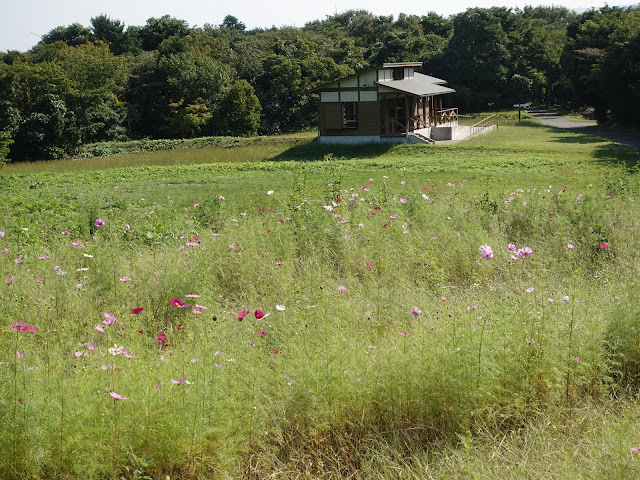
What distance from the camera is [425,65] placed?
52031 millimetres

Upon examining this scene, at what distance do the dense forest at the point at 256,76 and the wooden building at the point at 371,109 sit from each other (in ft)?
13.7

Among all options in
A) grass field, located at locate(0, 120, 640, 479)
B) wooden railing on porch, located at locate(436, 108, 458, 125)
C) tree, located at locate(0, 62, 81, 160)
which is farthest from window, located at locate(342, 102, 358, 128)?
grass field, located at locate(0, 120, 640, 479)

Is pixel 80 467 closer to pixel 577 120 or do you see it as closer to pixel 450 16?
pixel 577 120

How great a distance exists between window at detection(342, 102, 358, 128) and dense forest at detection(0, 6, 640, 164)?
12.8ft

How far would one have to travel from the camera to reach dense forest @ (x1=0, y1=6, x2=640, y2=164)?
34.3 m

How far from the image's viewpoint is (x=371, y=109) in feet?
104

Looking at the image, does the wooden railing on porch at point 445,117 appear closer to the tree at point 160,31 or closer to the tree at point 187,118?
the tree at point 187,118

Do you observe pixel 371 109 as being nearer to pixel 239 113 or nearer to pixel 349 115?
pixel 349 115

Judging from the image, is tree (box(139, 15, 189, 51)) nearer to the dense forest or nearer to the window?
the dense forest

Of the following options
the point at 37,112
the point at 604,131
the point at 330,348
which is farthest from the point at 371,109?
the point at 330,348

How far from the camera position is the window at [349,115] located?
32.4 metres

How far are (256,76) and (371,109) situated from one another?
1747cm

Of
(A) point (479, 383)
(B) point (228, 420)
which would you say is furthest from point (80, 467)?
(A) point (479, 383)

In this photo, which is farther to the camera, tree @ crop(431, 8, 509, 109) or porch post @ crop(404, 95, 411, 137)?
tree @ crop(431, 8, 509, 109)
